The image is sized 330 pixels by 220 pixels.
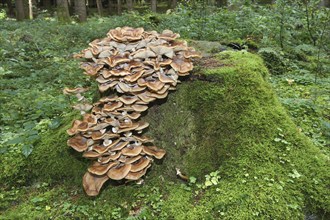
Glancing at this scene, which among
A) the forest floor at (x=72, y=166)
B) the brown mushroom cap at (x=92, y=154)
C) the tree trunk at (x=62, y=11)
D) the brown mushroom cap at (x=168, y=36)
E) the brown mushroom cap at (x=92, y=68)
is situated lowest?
the forest floor at (x=72, y=166)

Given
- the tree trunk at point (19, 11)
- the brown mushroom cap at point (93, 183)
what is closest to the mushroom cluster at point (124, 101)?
the brown mushroom cap at point (93, 183)

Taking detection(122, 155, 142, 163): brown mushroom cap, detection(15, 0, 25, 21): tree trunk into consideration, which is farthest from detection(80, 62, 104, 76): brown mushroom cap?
detection(15, 0, 25, 21): tree trunk

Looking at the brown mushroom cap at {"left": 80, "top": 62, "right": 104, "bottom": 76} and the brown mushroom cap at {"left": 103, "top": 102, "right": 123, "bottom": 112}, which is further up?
the brown mushroom cap at {"left": 80, "top": 62, "right": 104, "bottom": 76}

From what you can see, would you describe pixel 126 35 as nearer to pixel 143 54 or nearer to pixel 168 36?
pixel 143 54

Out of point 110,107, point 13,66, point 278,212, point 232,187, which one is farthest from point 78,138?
point 13,66

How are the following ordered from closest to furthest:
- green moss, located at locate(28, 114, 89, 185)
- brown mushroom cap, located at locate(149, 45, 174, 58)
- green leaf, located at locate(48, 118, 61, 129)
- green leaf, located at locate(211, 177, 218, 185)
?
green leaf, located at locate(211, 177, 218, 185) < brown mushroom cap, located at locate(149, 45, 174, 58) < green moss, located at locate(28, 114, 89, 185) < green leaf, located at locate(48, 118, 61, 129)

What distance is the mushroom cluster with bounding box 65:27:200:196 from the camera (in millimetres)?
3135

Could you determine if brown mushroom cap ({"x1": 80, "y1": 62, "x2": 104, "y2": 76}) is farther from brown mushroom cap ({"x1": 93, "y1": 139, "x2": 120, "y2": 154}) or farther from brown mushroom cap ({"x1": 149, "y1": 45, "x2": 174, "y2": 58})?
brown mushroom cap ({"x1": 93, "y1": 139, "x2": 120, "y2": 154})

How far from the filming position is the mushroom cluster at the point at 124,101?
10.3 feet

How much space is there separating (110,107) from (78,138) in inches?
21.6

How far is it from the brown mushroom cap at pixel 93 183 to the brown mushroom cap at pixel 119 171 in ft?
0.35

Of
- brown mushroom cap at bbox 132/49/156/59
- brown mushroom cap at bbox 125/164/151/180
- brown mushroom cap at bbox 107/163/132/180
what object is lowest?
brown mushroom cap at bbox 125/164/151/180

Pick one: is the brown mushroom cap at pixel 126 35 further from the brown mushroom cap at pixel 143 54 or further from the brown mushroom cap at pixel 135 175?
the brown mushroom cap at pixel 135 175

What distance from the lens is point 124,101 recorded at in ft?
10.4
